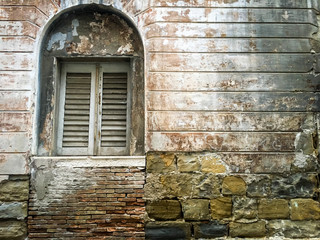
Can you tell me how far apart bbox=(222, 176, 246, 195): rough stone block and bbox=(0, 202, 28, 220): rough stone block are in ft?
7.97

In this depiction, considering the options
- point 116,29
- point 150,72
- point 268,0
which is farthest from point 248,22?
point 116,29

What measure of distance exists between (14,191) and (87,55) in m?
1.98

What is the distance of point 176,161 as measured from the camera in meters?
3.73

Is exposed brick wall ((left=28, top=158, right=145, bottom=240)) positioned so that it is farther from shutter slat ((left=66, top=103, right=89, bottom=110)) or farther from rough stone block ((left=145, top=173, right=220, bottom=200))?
shutter slat ((left=66, top=103, right=89, bottom=110))

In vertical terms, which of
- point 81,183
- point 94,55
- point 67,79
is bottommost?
point 81,183

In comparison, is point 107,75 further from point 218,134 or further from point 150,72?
point 218,134

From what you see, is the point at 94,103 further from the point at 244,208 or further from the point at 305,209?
the point at 305,209

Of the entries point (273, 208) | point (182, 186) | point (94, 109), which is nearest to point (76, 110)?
point (94, 109)

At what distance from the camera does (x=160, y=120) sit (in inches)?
149

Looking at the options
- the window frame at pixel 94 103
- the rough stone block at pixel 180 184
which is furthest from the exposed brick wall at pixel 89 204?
the window frame at pixel 94 103

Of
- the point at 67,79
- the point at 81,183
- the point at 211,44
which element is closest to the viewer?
the point at 81,183

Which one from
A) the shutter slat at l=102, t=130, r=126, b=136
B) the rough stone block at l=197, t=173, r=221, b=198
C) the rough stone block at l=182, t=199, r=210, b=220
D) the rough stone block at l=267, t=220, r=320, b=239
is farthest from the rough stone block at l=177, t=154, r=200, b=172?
the rough stone block at l=267, t=220, r=320, b=239

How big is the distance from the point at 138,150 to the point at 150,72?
3.39 feet

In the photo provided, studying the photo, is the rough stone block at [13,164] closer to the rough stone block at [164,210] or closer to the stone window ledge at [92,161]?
the stone window ledge at [92,161]
